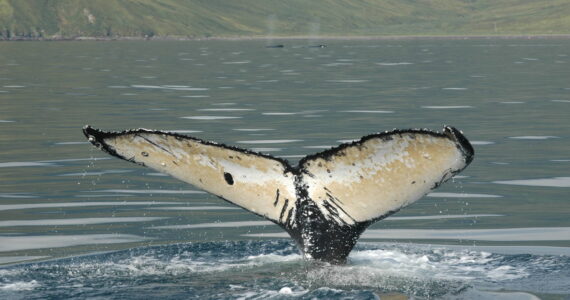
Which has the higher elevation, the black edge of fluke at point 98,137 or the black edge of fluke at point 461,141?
the black edge of fluke at point 98,137

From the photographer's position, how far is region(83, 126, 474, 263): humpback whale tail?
718 cm

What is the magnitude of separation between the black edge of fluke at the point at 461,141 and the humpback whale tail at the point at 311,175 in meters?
0.27

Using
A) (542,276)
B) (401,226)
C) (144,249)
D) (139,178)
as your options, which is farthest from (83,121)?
(542,276)

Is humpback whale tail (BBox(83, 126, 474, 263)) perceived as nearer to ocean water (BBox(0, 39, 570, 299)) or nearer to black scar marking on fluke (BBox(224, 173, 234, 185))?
black scar marking on fluke (BBox(224, 173, 234, 185))

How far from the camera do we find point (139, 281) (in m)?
9.05

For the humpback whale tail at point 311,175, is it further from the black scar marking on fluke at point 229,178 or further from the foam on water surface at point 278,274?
the foam on water surface at point 278,274

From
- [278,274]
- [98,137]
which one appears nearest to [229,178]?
[98,137]

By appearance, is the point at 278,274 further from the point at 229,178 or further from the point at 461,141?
the point at 461,141

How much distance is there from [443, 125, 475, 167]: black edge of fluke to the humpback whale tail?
0.27 meters

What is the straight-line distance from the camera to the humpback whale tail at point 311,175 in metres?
7.18

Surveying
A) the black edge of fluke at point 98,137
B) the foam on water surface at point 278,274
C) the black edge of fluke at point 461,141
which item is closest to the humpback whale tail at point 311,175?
the black edge of fluke at point 98,137

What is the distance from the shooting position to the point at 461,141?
6.59 meters

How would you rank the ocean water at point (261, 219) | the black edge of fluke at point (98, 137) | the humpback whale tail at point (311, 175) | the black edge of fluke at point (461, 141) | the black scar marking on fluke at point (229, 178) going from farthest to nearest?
the ocean water at point (261, 219) < the black scar marking on fluke at point (229, 178) < the black edge of fluke at point (98, 137) < the humpback whale tail at point (311, 175) < the black edge of fluke at point (461, 141)

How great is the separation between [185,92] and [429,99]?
1042 centimetres
